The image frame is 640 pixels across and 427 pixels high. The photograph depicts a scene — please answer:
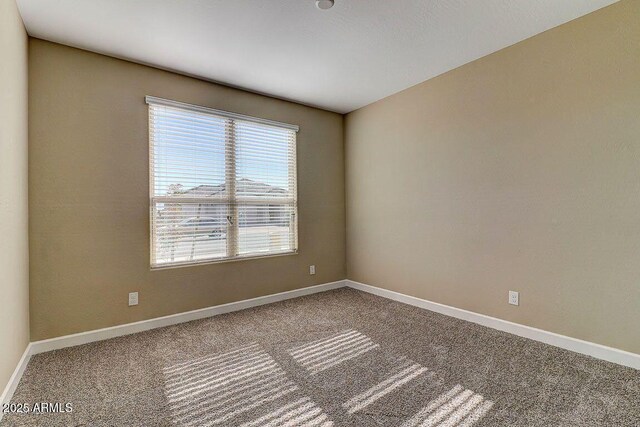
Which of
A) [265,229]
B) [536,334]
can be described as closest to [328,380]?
[536,334]

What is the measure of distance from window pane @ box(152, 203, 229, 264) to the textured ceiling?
1432 mm

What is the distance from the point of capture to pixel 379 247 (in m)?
4.09

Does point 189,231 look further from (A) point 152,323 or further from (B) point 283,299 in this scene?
(B) point 283,299

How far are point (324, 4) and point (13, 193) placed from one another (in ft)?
8.13

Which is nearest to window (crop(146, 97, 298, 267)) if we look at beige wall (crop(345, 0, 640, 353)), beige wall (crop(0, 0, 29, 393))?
beige wall (crop(0, 0, 29, 393))

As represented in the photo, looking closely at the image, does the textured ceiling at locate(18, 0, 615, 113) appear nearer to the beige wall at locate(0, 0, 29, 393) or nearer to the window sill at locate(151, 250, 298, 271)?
the beige wall at locate(0, 0, 29, 393)

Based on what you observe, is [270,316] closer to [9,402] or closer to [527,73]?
[9,402]

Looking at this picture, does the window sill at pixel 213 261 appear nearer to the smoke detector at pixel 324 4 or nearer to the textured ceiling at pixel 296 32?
the textured ceiling at pixel 296 32

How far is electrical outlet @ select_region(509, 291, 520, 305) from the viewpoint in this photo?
2736 millimetres

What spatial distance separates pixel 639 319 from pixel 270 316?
119 inches

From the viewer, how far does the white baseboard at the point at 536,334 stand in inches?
86.0

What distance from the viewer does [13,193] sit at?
2037mm

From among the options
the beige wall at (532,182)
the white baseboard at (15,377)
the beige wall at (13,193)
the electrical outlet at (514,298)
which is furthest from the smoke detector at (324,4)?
the white baseboard at (15,377)

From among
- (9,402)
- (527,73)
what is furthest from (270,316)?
(527,73)
